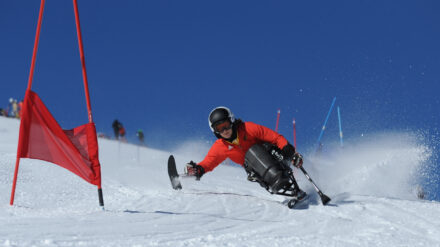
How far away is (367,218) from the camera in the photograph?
4.38 m

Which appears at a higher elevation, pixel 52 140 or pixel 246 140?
pixel 52 140

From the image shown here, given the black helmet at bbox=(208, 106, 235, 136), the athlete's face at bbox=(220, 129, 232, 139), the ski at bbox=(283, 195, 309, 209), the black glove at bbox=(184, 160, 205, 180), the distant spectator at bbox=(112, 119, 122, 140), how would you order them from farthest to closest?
the distant spectator at bbox=(112, 119, 122, 140) → the black glove at bbox=(184, 160, 205, 180) → the athlete's face at bbox=(220, 129, 232, 139) → the black helmet at bbox=(208, 106, 235, 136) → the ski at bbox=(283, 195, 309, 209)

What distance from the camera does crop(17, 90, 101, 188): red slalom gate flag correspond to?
4699mm

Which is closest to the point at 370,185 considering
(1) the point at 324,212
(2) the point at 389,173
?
(2) the point at 389,173

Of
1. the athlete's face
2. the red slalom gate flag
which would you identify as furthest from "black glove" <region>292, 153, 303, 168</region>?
the red slalom gate flag

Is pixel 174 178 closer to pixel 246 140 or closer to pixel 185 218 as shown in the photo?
pixel 246 140

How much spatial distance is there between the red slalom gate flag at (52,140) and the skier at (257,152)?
69.2 inches

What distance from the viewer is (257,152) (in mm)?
5730

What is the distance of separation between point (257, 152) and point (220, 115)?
0.76 meters

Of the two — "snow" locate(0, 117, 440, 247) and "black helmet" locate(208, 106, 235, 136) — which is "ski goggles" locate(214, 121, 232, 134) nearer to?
"black helmet" locate(208, 106, 235, 136)

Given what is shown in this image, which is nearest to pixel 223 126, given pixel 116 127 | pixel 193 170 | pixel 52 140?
pixel 193 170

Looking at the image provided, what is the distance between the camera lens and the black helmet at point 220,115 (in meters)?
5.60

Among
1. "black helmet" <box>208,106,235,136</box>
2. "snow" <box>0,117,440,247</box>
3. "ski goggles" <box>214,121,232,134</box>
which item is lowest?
"snow" <box>0,117,440,247</box>

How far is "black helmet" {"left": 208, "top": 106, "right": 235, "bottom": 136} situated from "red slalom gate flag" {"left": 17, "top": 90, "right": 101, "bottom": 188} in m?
1.67
